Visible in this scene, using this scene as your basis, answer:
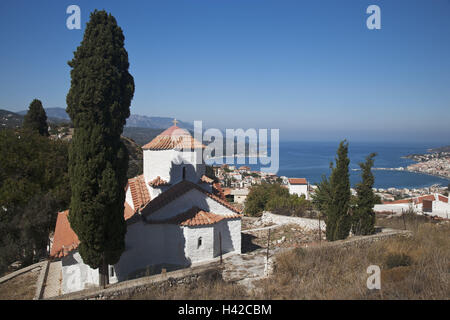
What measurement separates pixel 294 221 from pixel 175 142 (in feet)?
34.8

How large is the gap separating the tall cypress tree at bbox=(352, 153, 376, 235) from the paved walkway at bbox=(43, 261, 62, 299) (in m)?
12.4

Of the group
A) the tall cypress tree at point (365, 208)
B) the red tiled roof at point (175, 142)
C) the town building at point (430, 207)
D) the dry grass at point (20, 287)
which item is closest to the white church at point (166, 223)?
the red tiled roof at point (175, 142)

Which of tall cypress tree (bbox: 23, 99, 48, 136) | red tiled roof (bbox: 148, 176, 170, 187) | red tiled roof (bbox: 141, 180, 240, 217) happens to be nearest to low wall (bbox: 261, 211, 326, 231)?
red tiled roof (bbox: 141, 180, 240, 217)

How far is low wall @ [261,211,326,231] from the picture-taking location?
1691 cm

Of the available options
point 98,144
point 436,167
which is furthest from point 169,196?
point 436,167

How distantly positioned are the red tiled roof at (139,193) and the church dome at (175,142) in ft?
5.78

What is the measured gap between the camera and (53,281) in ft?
32.1

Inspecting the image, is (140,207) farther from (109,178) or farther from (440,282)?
(440,282)

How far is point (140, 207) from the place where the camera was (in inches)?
440

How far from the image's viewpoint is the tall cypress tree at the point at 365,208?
12.5 m

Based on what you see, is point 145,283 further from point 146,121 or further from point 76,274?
point 146,121

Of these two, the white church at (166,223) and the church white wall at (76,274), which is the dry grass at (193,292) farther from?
the church white wall at (76,274)

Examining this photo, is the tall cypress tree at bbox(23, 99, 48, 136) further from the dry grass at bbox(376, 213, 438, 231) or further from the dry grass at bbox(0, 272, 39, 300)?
the dry grass at bbox(376, 213, 438, 231)

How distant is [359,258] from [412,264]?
4.09 ft
